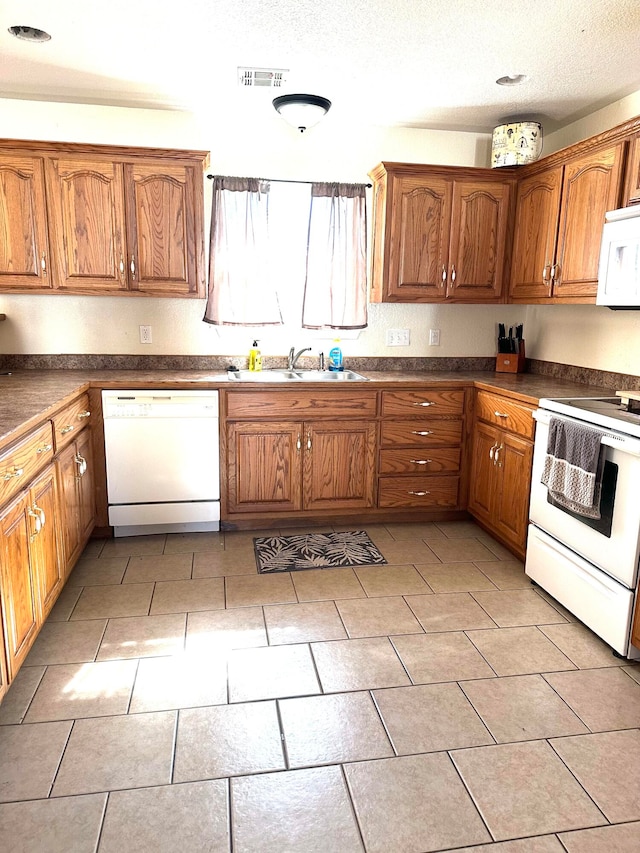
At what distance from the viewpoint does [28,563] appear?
2127mm

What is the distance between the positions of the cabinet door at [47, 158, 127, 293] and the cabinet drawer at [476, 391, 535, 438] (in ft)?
7.16

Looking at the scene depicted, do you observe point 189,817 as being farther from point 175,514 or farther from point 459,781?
point 175,514

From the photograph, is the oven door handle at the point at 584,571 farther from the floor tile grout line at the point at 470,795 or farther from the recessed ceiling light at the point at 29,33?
the recessed ceiling light at the point at 29,33

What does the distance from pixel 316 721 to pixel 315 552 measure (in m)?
1.36

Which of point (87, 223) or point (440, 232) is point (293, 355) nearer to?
point (440, 232)

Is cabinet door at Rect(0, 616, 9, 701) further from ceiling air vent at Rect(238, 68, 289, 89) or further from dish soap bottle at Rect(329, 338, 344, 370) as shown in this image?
ceiling air vent at Rect(238, 68, 289, 89)

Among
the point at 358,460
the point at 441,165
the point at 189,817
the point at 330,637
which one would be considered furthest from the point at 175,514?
the point at 441,165

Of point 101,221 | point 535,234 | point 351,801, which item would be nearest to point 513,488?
point 535,234

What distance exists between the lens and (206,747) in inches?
72.2

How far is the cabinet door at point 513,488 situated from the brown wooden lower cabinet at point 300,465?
75 cm

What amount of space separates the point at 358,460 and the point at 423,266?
4.12 feet

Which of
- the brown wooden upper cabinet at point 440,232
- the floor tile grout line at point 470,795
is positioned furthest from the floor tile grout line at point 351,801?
the brown wooden upper cabinet at point 440,232

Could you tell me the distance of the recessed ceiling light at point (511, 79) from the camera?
2.99 metres

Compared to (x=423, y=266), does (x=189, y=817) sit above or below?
below
